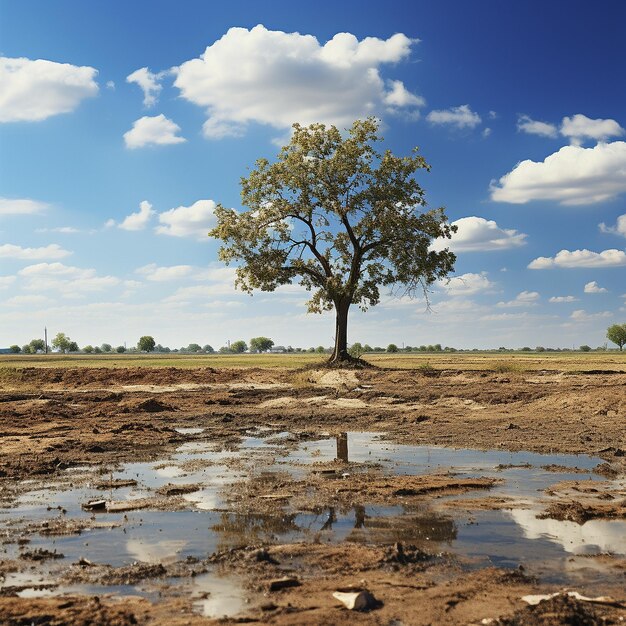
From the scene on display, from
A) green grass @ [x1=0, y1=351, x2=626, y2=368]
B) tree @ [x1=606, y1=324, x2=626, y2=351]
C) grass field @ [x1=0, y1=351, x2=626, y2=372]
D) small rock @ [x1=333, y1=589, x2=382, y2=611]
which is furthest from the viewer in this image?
tree @ [x1=606, y1=324, x2=626, y2=351]

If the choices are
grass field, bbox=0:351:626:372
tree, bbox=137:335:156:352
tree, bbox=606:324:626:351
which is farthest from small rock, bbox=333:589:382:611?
tree, bbox=137:335:156:352

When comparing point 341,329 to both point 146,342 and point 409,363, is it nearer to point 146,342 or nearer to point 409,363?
point 409,363

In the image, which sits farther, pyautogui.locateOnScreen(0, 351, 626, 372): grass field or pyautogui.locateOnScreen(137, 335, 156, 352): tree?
pyautogui.locateOnScreen(137, 335, 156, 352): tree

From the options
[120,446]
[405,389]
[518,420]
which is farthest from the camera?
[405,389]

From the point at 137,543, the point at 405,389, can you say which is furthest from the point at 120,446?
the point at 405,389

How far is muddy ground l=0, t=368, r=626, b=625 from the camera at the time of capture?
227 inches

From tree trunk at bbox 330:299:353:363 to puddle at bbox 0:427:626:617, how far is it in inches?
1162

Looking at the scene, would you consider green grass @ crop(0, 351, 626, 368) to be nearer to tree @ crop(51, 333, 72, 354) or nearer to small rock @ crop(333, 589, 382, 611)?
small rock @ crop(333, 589, 382, 611)

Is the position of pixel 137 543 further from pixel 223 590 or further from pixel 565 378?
pixel 565 378

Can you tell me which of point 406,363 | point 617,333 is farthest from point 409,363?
point 617,333

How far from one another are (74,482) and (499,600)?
808cm

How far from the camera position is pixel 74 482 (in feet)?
38.7

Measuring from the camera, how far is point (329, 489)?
429 inches

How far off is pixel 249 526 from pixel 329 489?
249cm
